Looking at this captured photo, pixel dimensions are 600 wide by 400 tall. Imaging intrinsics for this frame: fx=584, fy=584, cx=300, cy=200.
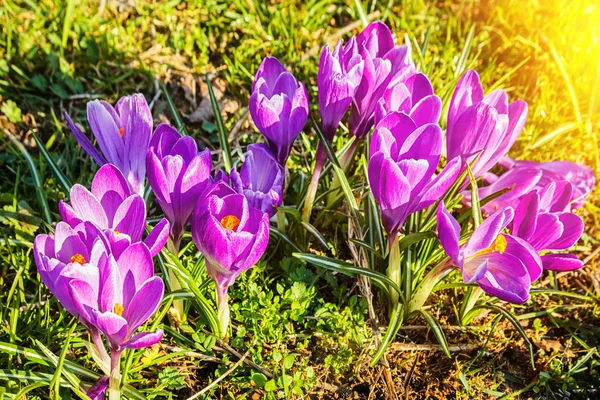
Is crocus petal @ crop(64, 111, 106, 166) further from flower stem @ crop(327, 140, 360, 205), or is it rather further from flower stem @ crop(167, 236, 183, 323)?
flower stem @ crop(327, 140, 360, 205)

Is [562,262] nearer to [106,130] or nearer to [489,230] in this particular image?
[489,230]

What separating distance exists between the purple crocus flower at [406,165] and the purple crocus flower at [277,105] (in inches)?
11.0

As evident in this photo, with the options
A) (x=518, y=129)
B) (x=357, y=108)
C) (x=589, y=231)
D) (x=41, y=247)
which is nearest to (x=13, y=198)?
(x=41, y=247)

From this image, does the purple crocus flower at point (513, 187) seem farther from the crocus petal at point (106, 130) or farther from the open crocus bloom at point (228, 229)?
the crocus petal at point (106, 130)

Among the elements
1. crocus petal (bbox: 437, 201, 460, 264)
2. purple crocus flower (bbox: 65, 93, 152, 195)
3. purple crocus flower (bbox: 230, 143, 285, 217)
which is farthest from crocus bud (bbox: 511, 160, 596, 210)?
purple crocus flower (bbox: 65, 93, 152, 195)

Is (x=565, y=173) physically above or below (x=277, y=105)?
below

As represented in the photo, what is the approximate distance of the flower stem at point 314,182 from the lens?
1857 mm

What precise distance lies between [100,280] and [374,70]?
3.19ft

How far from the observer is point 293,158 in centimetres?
241

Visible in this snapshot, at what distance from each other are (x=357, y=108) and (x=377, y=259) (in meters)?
0.49

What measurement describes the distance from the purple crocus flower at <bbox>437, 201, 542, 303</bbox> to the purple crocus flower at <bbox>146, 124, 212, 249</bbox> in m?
0.61

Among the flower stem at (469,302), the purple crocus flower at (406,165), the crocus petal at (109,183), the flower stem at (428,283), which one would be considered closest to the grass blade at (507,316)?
the flower stem at (469,302)

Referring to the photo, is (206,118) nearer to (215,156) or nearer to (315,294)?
(215,156)

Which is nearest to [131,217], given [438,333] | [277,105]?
Result: [277,105]
